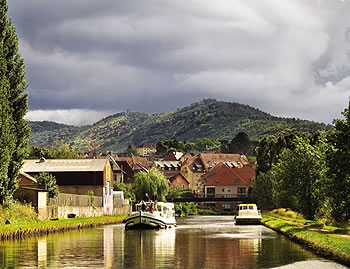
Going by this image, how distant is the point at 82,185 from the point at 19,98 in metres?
43.2

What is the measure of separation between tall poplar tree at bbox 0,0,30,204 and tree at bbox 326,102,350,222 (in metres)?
28.4

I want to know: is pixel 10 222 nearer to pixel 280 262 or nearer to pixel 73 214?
pixel 73 214

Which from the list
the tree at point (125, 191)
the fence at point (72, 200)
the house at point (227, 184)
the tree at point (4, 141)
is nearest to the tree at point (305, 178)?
the fence at point (72, 200)

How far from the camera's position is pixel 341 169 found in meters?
42.4

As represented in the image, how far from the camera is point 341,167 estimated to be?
4234 centimetres

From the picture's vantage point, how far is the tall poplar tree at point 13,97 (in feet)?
183

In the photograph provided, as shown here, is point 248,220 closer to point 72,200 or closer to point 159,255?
point 72,200

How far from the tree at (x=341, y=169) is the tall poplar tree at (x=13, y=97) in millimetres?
28447

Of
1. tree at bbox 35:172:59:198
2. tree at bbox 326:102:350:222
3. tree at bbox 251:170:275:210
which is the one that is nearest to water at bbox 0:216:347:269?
tree at bbox 326:102:350:222

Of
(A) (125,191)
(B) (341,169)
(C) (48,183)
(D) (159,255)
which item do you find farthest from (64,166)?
(D) (159,255)

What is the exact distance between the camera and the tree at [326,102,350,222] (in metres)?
41.9

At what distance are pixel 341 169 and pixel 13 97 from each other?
3332cm

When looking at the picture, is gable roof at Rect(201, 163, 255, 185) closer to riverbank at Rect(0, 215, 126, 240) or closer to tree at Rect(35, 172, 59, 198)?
tree at Rect(35, 172, 59, 198)

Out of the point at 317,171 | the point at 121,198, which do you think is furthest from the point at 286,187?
the point at 121,198
